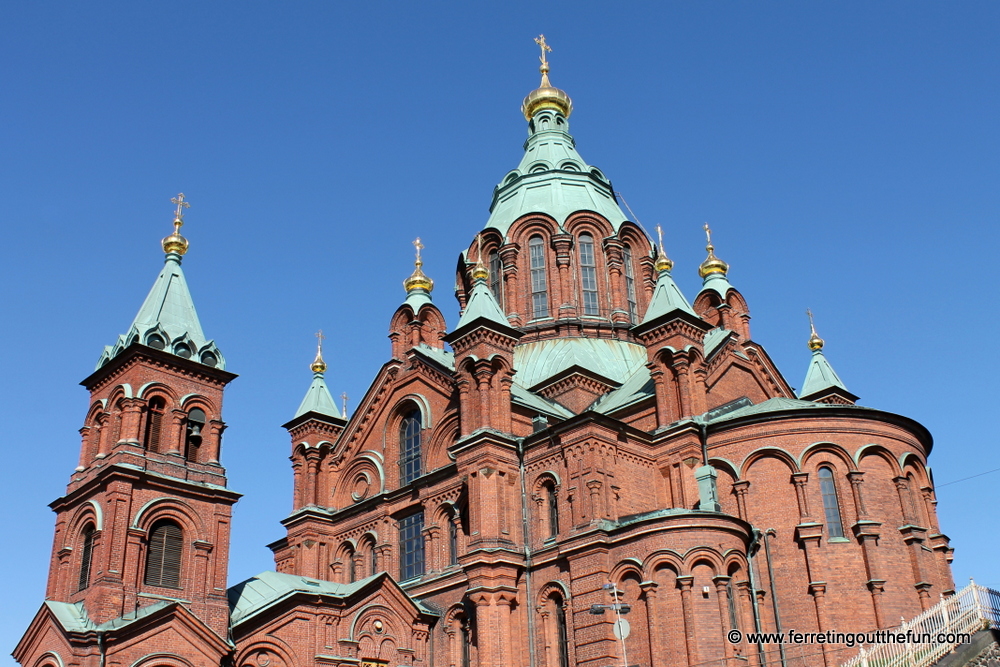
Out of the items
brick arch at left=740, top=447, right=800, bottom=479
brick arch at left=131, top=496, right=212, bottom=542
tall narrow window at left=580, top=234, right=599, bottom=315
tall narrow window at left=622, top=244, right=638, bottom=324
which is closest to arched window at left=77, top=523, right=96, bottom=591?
brick arch at left=131, top=496, right=212, bottom=542

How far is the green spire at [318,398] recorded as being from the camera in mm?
35875

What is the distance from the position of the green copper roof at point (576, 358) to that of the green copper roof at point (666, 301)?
3.86 meters

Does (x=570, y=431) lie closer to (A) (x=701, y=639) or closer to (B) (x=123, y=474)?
(A) (x=701, y=639)

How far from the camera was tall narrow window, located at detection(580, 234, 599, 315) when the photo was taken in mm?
38344

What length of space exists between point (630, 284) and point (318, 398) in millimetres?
12438

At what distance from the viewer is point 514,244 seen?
39500mm

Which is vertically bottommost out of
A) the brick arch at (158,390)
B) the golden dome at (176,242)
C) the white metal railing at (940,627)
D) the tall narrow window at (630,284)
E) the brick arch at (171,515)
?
the white metal railing at (940,627)

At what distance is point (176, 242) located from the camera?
30.7m

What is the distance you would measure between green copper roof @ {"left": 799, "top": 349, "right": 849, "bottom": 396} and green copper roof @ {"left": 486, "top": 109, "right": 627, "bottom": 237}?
900 centimetres

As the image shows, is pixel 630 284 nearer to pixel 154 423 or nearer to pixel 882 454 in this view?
pixel 882 454

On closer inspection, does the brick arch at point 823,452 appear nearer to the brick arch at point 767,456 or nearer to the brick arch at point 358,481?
the brick arch at point 767,456

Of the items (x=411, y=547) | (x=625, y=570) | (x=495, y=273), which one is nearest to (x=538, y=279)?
(x=495, y=273)

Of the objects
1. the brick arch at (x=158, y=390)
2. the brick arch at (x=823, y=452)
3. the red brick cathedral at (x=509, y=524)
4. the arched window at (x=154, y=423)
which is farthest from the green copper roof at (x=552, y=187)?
the arched window at (x=154, y=423)

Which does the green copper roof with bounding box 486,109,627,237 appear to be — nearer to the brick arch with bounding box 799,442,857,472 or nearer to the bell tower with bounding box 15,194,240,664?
the brick arch with bounding box 799,442,857,472
